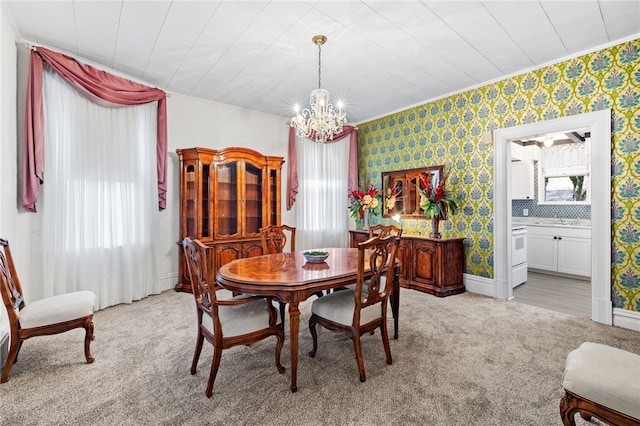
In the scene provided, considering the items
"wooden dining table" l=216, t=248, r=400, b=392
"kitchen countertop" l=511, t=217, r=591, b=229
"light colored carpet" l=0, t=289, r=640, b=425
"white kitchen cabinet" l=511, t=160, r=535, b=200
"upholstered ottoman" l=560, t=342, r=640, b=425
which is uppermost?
"white kitchen cabinet" l=511, t=160, r=535, b=200

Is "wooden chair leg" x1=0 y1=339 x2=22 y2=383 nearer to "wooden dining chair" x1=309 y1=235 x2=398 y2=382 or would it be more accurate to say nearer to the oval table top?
the oval table top

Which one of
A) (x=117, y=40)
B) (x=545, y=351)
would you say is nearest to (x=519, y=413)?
(x=545, y=351)

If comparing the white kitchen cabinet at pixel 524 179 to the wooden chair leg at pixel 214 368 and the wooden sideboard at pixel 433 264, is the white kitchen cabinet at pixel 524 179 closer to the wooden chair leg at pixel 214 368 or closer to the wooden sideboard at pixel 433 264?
the wooden sideboard at pixel 433 264

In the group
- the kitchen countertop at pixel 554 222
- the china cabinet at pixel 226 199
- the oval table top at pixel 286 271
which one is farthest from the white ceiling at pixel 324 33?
the kitchen countertop at pixel 554 222

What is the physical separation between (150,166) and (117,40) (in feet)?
4.77

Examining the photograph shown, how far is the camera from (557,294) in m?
4.02

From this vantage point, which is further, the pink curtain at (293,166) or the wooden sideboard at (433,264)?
the pink curtain at (293,166)

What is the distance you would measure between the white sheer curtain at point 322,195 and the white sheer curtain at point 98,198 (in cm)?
231

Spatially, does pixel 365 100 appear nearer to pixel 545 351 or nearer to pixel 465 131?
pixel 465 131

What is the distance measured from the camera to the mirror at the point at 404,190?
14.6 feet

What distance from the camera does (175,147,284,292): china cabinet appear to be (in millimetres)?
3967

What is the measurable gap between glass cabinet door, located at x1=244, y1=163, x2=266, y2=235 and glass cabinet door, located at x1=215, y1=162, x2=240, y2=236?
150 mm

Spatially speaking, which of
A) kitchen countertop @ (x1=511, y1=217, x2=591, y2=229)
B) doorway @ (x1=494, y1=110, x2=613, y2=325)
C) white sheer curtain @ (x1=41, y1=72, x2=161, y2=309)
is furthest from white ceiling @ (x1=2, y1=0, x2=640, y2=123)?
kitchen countertop @ (x1=511, y1=217, x2=591, y2=229)

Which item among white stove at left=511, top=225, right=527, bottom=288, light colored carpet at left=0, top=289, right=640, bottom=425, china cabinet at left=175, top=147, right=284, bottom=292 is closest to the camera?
light colored carpet at left=0, top=289, right=640, bottom=425
